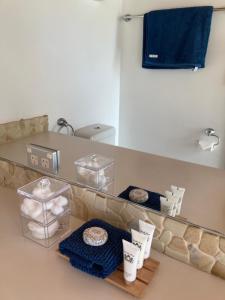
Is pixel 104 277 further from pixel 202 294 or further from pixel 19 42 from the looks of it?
pixel 19 42

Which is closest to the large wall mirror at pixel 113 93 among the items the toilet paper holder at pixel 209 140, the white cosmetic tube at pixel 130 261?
the toilet paper holder at pixel 209 140

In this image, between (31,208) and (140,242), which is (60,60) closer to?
(31,208)

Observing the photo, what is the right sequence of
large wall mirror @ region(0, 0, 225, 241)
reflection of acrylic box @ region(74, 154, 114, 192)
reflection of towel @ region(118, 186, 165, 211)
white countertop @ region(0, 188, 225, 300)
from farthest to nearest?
large wall mirror @ region(0, 0, 225, 241) → reflection of acrylic box @ region(74, 154, 114, 192) → reflection of towel @ region(118, 186, 165, 211) → white countertop @ region(0, 188, 225, 300)

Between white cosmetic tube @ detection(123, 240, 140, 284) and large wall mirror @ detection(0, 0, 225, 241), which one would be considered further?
large wall mirror @ detection(0, 0, 225, 241)

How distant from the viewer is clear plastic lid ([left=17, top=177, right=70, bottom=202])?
0.84 meters

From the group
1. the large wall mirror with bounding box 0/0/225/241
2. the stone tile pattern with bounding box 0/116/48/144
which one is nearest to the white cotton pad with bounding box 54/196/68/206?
the large wall mirror with bounding box 0/0/225/241

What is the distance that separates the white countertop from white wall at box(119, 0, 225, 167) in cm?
56

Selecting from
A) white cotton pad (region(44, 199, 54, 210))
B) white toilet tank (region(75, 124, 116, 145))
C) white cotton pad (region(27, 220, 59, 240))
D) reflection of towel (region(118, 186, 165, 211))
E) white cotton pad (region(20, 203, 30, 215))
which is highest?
white toilet tank (region(75, 124, 116, 145))

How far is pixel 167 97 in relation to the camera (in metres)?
1.27

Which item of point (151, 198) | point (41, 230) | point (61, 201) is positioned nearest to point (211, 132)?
point (151, 198)

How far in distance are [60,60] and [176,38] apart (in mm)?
650

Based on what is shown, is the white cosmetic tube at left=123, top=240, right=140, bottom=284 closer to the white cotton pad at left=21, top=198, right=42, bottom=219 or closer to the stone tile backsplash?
the stone tile backsplash

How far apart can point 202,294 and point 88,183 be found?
1.67 ft

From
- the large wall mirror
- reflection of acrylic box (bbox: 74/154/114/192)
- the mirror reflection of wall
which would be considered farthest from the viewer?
the mirror reflection of wall
